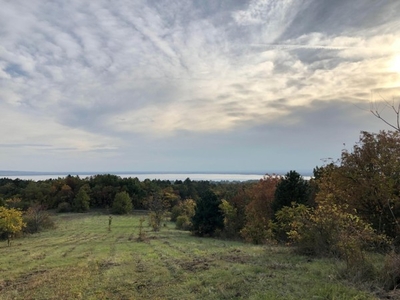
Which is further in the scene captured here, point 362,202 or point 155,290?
point 362,202

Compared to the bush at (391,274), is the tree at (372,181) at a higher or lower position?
higher

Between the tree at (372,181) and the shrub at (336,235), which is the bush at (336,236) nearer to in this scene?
the shrub at (336,235)

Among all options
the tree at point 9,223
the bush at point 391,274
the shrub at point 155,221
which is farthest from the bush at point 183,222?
the bush at point 391,274

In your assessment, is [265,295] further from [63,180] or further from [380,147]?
[63,180]

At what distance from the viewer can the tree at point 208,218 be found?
40125 mm

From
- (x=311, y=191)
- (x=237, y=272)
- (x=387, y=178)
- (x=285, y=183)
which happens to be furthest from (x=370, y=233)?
(x=311, y=191)

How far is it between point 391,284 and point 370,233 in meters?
2.79

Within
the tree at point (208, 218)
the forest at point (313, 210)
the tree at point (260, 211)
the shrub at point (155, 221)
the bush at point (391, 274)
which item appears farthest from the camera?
the shrub at point (155, 221)

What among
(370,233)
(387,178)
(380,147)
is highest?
(380,147)

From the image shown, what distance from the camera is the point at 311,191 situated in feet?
127

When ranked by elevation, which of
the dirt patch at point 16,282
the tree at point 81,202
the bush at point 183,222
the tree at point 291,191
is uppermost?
the tree at point 291,191

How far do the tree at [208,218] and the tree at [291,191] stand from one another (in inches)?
351

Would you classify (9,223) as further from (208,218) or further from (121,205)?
(121,205)

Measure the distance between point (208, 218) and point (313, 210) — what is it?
27335 millimetres
